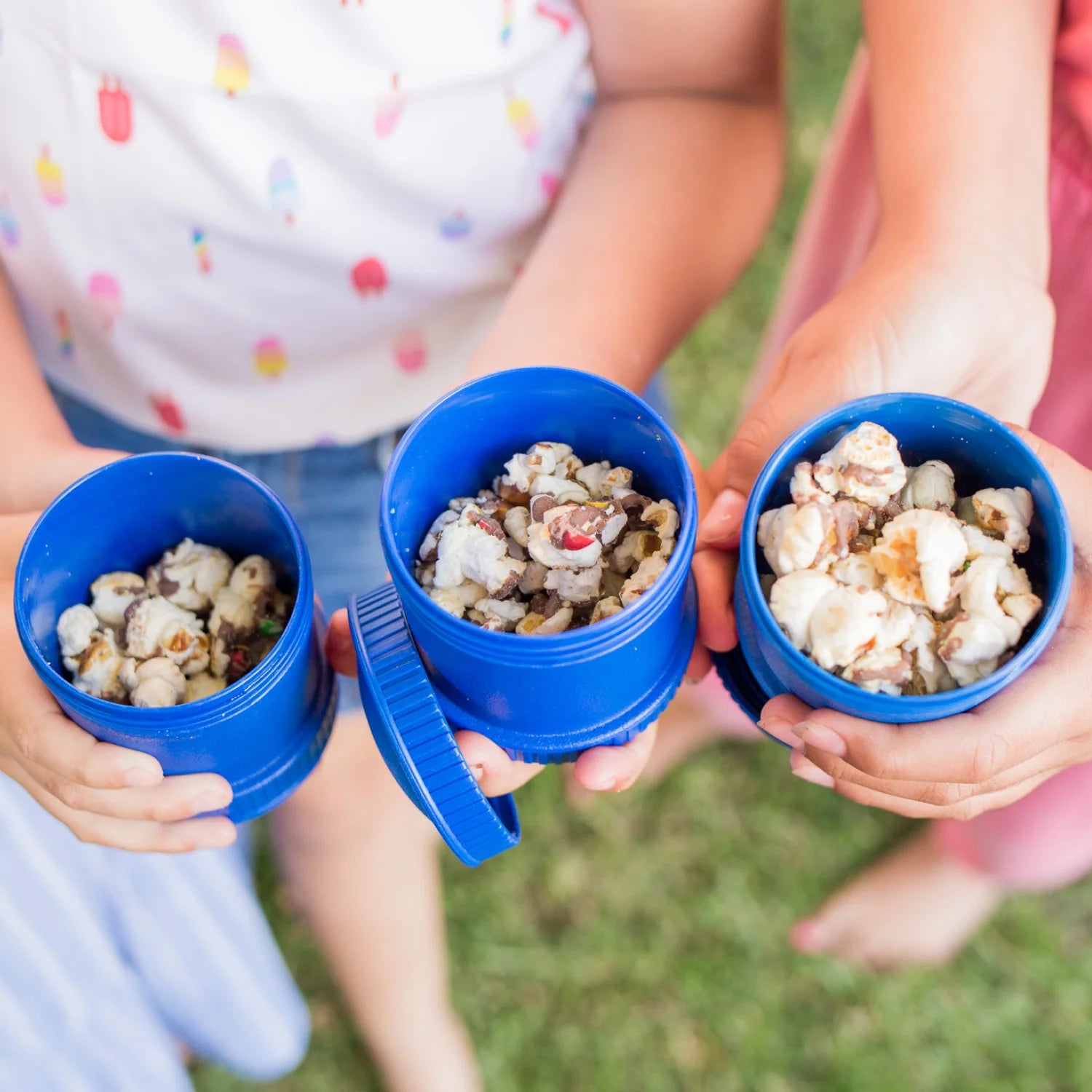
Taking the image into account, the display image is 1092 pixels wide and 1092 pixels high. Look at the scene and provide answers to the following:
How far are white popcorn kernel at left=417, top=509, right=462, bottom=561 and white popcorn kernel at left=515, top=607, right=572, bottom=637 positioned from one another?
0.21 ft

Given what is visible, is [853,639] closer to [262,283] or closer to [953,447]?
[953,447]

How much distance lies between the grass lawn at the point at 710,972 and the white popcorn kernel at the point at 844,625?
88 cm

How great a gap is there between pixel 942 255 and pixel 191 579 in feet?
1.68

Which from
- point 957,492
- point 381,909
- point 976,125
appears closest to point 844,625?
point 957,492

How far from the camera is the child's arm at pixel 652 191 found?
762 millimetres

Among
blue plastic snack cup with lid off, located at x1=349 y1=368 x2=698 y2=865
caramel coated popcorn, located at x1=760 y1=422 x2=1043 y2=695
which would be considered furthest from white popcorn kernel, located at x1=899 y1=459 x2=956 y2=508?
blue plastic snack cup with lid off, located at x1=349 y1=368 x2=698 y2=865

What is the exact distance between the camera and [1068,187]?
80 centimetres

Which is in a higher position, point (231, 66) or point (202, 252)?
point (231, 66)

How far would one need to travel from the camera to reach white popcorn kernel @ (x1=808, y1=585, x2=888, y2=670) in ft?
1.73

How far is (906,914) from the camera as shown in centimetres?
128

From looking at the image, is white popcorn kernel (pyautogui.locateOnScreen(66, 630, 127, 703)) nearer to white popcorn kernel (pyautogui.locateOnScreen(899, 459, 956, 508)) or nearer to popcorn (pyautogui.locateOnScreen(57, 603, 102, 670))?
popcorn (pyautogui.locateOnScreen(57, 603, 102, 670))

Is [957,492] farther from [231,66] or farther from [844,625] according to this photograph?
[231,66]

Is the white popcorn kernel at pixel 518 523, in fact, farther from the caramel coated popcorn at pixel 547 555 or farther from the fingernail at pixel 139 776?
the fingernail at pixel 139 776

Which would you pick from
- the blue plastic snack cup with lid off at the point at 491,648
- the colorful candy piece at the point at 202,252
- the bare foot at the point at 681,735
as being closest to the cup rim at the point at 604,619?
the blue plastic snack cup with lid off at the point at 491,648
